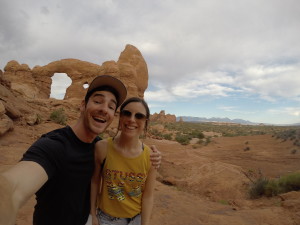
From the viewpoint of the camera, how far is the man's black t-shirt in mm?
1239

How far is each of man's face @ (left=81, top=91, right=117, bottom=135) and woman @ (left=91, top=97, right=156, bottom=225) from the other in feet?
0.73

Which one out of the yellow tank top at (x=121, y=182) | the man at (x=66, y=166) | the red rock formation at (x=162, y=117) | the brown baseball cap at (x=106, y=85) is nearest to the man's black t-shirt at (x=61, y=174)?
the man at (x=66, y=166)

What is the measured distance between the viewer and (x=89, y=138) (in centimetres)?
157

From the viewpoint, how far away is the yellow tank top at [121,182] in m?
1.76

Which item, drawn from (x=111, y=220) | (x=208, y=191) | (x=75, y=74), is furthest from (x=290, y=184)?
(x=75, y=74)

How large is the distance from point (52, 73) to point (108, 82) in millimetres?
27263

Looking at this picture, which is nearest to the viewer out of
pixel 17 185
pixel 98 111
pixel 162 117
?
pixel 17 185

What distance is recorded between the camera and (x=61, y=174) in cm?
131

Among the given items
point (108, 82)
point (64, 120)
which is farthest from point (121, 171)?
point (64, 120)

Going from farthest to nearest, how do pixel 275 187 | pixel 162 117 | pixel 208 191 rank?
1. pixel 162 117
2. pixel 208 191
3. pixel 275 187

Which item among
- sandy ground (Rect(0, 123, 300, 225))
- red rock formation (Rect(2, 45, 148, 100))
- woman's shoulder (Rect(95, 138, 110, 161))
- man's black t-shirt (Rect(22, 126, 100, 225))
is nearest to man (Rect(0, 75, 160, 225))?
man's black t-shirt (Rect(22, 126, 100, 225))

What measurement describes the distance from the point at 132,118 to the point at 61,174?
81 centimetres

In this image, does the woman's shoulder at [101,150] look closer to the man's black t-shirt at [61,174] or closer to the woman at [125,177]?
the woman at [125,177]

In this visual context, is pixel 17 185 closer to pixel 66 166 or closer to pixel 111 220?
pixel 66 166
